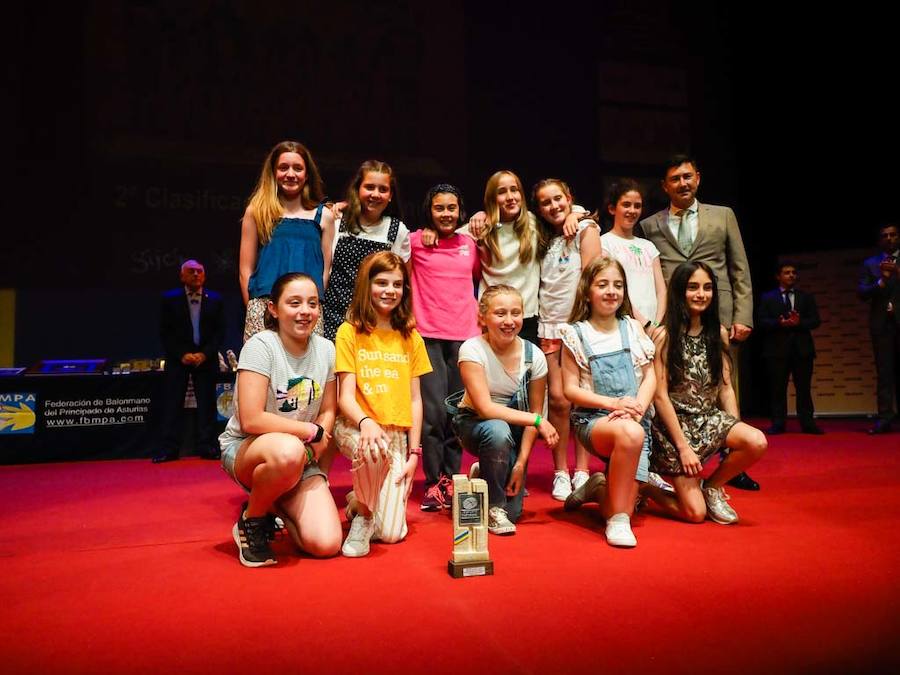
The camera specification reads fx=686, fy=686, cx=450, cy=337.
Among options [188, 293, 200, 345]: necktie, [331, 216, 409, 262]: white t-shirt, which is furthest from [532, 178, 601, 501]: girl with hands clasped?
[188, 293, 200, 345]: necktie

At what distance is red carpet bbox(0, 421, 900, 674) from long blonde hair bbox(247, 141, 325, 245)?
4.02ft

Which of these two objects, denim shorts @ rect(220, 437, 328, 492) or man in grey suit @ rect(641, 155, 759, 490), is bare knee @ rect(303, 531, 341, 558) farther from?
man in grey suit @ rect(641, 155, 759, 490)

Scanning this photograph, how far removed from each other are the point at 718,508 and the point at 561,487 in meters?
0.75

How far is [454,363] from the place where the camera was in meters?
3.10

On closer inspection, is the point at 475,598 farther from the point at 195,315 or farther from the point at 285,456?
the point at 195,315

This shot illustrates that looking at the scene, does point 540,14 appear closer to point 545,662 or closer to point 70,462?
point 70,462

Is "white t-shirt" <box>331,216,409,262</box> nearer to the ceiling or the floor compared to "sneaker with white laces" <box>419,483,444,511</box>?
nearer to the ceiling

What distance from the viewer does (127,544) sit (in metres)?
2.42

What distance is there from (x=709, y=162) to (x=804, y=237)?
141 centimetres

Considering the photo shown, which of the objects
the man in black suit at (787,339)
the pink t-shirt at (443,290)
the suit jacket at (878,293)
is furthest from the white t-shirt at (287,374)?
the suit jacket at (878,293)

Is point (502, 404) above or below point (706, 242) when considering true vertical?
below

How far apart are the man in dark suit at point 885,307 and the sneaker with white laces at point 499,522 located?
14.2 ft

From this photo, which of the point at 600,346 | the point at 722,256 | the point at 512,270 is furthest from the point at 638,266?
the point at 600,346

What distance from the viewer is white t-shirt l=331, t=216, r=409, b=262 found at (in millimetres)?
2977
